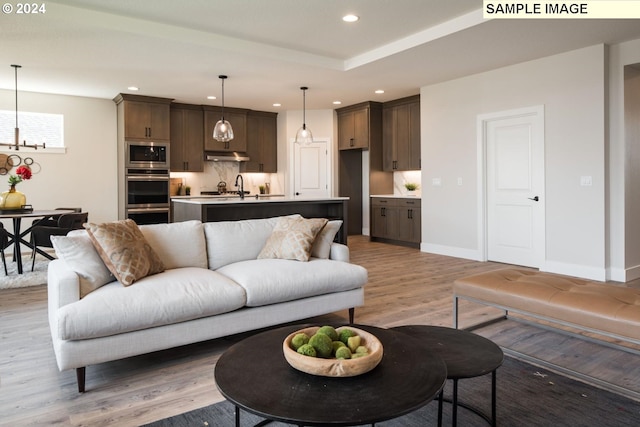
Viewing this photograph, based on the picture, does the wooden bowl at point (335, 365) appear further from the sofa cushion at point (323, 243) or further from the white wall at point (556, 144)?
the white wall at point (556, 144)

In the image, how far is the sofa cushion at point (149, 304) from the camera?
7.43 ft

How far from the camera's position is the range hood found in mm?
8375

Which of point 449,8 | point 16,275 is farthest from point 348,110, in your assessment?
point 16,275

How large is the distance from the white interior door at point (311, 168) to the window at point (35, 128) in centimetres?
417

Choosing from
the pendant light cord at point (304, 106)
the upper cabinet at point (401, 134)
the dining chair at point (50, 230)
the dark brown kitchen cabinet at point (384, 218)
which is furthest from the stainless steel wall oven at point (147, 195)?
the upper cabinet at point (401, 134)

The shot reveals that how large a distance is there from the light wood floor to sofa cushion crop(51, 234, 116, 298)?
52 centimetres

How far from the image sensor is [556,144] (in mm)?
5270

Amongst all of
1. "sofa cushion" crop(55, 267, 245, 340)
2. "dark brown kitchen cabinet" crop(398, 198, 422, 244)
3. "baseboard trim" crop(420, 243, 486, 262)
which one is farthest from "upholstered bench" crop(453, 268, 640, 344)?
"dark brown kitchen cabinet" crop(398, 198, 422, 244)

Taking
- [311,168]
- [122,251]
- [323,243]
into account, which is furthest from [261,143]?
[122,251]

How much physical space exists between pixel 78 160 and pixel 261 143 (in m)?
3.34

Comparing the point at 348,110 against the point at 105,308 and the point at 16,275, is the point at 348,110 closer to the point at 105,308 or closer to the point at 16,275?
the point at 16,275

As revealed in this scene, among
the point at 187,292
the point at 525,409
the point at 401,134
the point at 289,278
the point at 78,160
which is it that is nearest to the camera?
the point at 525,409

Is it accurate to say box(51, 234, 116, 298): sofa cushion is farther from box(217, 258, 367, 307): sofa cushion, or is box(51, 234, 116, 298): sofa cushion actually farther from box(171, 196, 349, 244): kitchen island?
box(171, 196, 349, 244): kitchen island

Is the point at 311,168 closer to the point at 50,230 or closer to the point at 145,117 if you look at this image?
the point at 145,117
